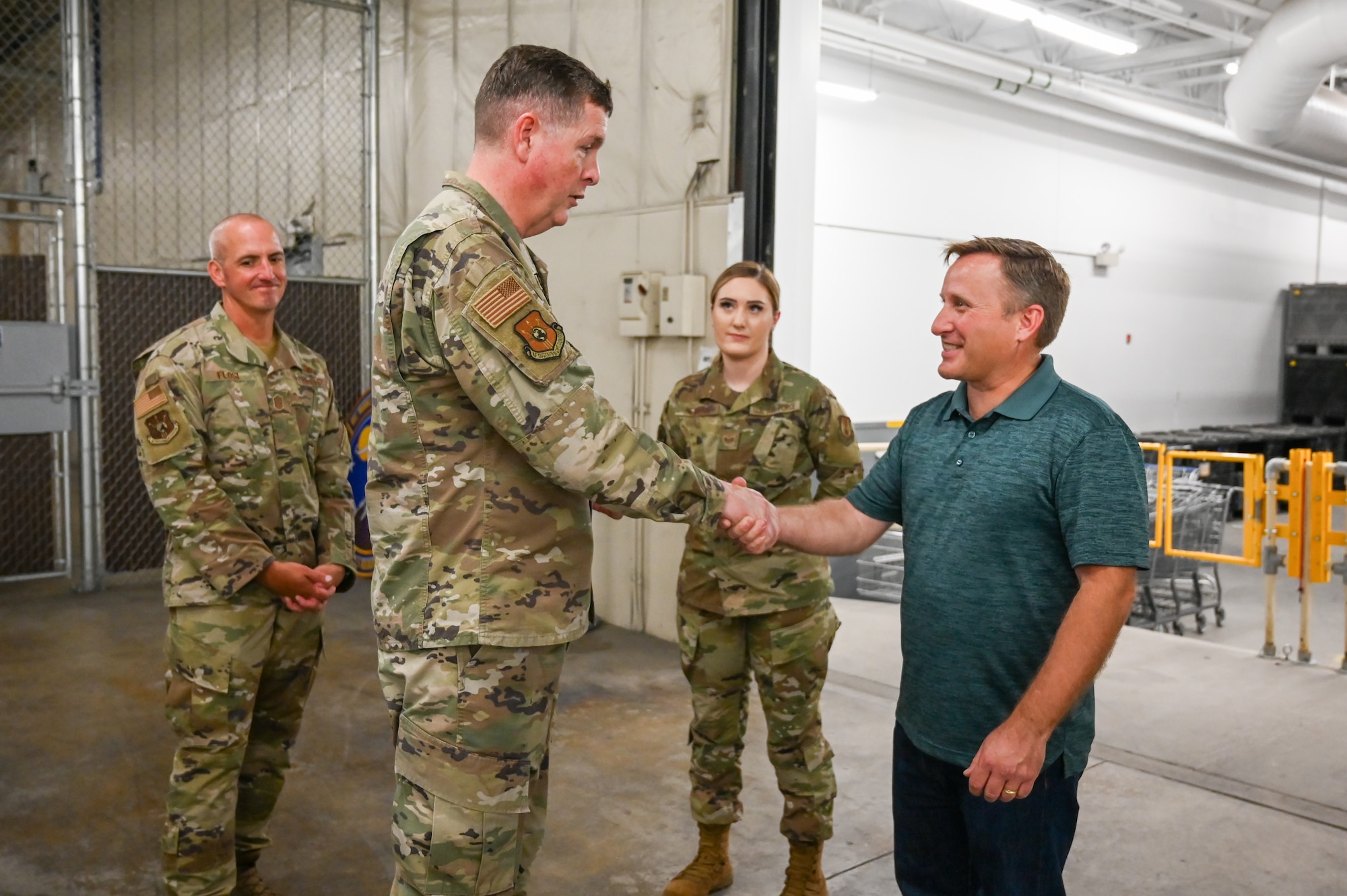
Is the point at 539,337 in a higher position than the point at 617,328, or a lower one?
lower

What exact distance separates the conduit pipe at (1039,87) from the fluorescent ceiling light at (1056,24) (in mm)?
861

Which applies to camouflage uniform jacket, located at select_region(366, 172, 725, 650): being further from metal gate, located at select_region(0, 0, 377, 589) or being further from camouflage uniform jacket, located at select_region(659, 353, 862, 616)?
metal gate, located at select_region(0, 0, 377, 589)

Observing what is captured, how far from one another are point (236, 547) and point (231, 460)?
261 mm

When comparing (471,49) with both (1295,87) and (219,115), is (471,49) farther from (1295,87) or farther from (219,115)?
(1295,87)

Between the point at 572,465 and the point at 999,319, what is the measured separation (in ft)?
2.89

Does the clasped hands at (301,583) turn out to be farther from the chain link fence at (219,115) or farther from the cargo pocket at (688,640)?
the chain link fence at (219,115)

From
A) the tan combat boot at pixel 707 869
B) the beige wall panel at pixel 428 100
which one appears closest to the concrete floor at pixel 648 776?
the tan combat boot at pixel 707 869

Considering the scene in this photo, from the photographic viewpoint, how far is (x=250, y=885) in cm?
309

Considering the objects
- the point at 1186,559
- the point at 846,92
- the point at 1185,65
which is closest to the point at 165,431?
the point at 1186,559

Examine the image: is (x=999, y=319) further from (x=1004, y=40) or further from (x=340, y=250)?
(x=1004, y=40)

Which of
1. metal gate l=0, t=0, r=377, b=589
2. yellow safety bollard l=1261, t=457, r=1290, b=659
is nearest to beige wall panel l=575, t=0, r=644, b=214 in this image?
metal gate l=0, t=0, r=377, b=589

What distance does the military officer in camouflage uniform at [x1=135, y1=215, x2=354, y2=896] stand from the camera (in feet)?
9.33

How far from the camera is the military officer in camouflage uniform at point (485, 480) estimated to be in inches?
76.1

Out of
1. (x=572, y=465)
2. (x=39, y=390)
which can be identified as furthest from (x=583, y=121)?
(x=39, y=390)
